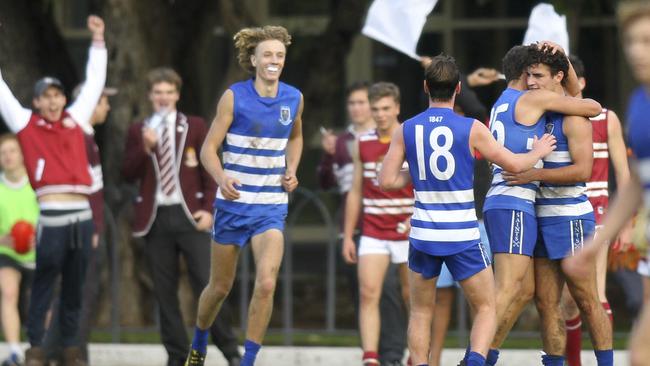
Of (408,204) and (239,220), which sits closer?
(239,220)

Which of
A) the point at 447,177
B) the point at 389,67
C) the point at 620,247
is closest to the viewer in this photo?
the point at 447,177

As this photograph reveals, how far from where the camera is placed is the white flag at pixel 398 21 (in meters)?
11.4

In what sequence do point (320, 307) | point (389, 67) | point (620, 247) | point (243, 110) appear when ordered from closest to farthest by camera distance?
point (243, 110), point (620, 247), point (320, 307), point (389, 67)

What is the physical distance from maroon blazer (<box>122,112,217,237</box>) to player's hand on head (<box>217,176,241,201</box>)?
1959 millimetres

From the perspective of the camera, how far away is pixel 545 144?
9.16m

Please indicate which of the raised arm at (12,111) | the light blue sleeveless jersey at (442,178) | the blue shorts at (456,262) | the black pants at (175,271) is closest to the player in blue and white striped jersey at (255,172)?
the blue shorts at (456,262)

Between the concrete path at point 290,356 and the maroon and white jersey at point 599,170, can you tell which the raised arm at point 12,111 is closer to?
the concrete path at point 290,356

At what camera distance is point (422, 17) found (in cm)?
1148

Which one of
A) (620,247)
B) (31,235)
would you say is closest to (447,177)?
(620,247)

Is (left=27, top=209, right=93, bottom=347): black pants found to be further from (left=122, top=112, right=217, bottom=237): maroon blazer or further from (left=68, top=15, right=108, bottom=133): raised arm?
(left=68, top=15, right=108, bottom=133): raised arm

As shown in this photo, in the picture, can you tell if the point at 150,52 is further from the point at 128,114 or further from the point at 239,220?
the point at 239,220

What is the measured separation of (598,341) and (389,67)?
13.0 meters

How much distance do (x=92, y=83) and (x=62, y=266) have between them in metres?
1.31

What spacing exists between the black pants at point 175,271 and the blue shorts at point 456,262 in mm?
2906
